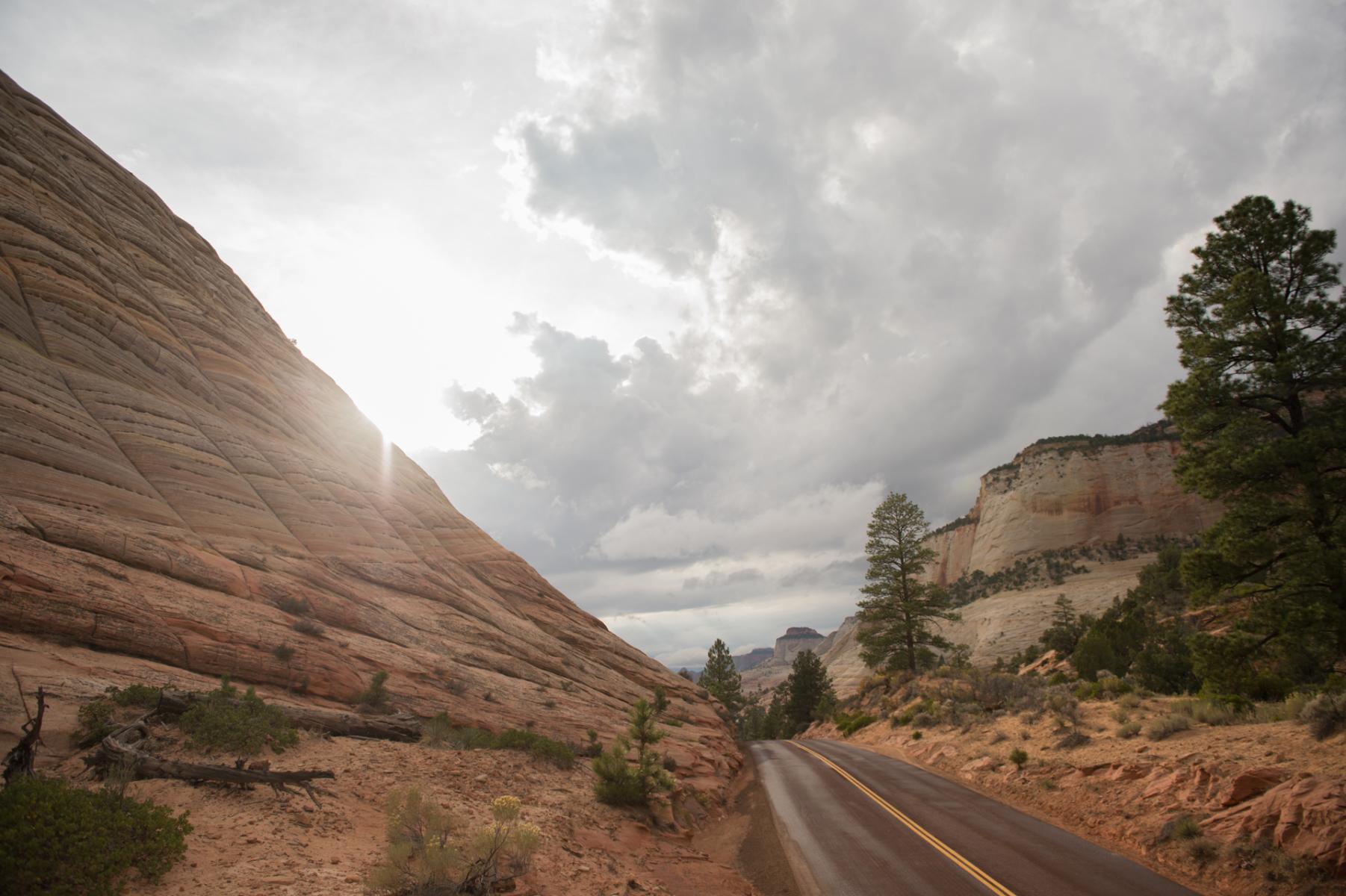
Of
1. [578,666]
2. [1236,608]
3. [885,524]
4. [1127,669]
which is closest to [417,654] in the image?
[578,666]

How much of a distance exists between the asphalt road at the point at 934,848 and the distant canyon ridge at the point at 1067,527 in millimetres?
56301

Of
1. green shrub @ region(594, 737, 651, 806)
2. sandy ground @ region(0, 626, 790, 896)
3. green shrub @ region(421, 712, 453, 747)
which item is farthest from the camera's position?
green shrub @ region(421, 712, 453, 747)

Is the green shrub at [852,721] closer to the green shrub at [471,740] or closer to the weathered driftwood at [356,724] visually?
the green shrub at [471,740]

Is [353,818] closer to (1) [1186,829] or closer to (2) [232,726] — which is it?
(2) [232,726]

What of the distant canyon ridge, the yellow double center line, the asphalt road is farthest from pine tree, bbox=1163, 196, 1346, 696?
the distant canyon ridge

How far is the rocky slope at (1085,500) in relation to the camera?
295 feet

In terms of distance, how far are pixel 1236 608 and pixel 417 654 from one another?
25471mm

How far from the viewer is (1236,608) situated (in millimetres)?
14797

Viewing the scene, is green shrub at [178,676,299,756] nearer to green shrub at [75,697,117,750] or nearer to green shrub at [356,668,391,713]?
green shrub at [75,697,117,750]

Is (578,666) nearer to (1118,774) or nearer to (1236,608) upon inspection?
(1118,774)

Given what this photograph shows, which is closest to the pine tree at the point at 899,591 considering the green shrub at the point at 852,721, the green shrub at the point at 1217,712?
the green shrub at the point at 852,721

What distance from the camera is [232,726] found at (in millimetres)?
11578

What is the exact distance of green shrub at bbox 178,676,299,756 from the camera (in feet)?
36.7

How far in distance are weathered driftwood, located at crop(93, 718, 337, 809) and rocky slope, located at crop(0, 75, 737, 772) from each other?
6.34 m
